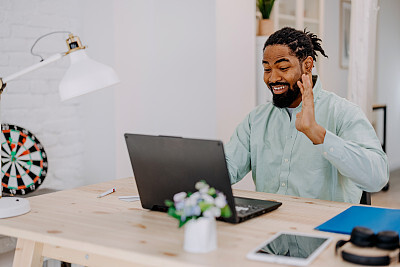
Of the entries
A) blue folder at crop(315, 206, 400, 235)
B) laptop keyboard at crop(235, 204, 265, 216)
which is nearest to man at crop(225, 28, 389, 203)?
blue folder at crop(315, 206, 400, 235)

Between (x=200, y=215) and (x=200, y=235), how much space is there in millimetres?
44

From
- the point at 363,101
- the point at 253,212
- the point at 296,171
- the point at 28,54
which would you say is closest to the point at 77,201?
the point at 253,212

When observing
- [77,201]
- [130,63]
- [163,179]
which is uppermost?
[130,63]

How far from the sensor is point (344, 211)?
1.55 m

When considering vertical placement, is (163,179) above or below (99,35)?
below

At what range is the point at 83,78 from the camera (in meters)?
1.52

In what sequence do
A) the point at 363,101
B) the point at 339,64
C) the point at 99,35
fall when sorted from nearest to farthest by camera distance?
1. the point at 99,35
2. the point at 363,101
3. the point at 339,64

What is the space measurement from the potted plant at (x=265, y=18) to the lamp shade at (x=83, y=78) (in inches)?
104

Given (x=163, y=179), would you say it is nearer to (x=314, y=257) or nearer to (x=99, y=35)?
(x=314, y=257)

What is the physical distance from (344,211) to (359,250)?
38 centimetres

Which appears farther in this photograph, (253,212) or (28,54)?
(28,54)

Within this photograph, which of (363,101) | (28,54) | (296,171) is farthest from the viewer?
(363,101)

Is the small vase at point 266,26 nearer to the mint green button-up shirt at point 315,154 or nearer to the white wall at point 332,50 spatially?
the white wall at point 332,50

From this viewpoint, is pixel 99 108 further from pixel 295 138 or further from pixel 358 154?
pixel 358 154
